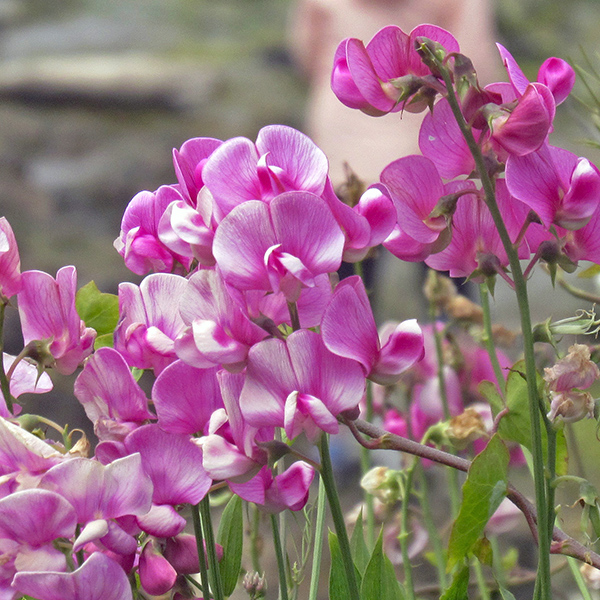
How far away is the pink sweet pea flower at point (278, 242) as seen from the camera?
0.23 meters

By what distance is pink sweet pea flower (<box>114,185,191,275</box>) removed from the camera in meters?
0.29

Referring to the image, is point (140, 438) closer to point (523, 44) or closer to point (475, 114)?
point (475, 114)

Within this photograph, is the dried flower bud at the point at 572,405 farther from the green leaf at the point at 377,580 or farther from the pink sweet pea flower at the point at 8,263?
the pink sweet pea flower at the point at 8,263

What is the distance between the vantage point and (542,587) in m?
0.27

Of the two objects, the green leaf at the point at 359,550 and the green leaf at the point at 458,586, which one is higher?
the green leaf at the point at 458,586

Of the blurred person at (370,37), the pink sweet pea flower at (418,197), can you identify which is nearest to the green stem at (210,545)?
the pink sweet pea flower at (418,197)

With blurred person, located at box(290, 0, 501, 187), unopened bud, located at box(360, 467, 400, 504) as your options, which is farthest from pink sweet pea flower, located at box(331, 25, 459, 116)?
blurred person, located at box(290, 0, 501, 187)

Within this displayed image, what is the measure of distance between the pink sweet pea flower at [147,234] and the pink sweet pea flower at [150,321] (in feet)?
0.06

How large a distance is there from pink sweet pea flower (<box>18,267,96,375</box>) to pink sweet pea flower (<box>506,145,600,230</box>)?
162 millimetres

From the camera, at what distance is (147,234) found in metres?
0.30

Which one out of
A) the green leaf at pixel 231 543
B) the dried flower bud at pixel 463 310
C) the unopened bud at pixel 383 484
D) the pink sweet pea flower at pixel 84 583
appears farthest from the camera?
the dried flower bud at pixel 463 310

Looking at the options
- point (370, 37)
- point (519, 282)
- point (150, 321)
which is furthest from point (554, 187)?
point (370, 37)

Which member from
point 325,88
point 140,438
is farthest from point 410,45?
point 325,88

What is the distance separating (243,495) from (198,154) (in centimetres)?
12
